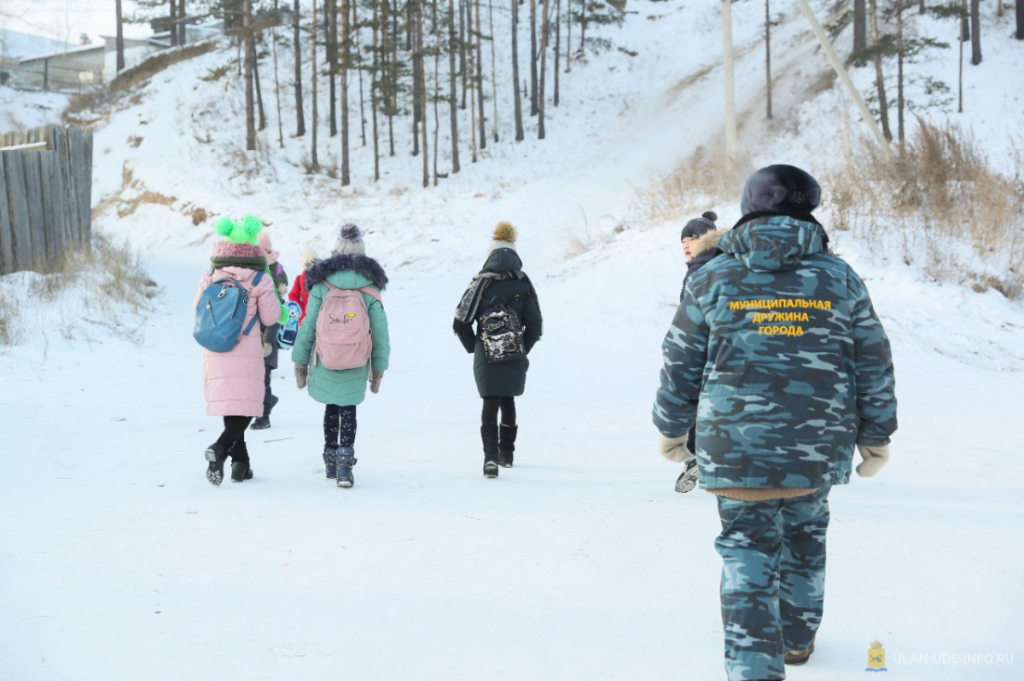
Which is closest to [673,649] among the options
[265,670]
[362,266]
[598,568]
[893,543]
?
[598,568]

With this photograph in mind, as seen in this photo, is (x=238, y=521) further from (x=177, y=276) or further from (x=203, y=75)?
(x=203, y=75)

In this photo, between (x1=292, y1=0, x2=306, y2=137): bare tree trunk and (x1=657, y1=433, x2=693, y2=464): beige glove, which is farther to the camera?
(x1=292, y1=0, x2=306, y2=137): bare tree trunk

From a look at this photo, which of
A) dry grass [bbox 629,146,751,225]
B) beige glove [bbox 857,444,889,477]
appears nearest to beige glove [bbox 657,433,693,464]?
beige glove [bbox 857,444,889,477]

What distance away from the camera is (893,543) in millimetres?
5016

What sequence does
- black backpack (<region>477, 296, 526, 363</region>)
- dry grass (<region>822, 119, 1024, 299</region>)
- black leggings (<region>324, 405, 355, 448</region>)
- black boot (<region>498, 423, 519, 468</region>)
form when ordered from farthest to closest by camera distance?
dry grass (<region>822, 119, 1024, 299</region>), black boot (<region>498, 423, 519, 468</region>), black backpack (<region>477, 296, 526, 363</region>), black leggings (<region>324, 405, 355, 448</region>)

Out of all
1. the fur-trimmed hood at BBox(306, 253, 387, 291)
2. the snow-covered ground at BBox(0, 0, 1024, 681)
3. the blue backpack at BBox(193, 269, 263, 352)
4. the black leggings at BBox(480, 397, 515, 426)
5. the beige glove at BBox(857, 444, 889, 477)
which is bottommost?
the snow-covered ground at BBox(0, 0, 1024, 681)

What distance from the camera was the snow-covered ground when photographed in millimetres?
3693

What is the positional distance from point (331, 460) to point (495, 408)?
1.30 m

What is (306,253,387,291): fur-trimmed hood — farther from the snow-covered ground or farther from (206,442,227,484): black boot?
the snow-covered ground

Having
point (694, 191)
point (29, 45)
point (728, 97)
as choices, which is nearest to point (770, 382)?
point (694, 191)

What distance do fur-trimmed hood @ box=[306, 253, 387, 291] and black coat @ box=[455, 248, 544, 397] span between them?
875 mm

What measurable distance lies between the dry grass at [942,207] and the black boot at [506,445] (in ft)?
32.8

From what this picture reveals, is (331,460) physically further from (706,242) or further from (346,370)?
(706,242)

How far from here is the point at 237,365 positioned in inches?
244
